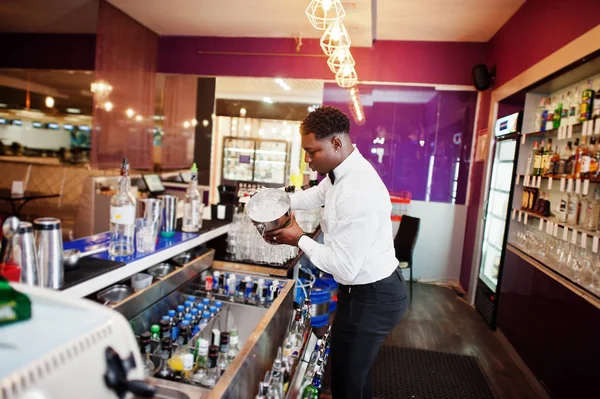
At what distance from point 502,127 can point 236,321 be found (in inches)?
147

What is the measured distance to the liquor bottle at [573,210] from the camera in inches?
122

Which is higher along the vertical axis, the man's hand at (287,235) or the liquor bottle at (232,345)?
the man's hand at (287,235)

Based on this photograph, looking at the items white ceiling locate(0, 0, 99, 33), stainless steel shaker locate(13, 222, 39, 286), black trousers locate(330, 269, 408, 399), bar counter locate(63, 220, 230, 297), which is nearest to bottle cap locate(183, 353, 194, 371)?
bar counter locate(63, 220, 230, 297)

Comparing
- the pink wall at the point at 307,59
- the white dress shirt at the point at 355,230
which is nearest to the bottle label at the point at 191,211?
the white dress shirt at the point at 355,230

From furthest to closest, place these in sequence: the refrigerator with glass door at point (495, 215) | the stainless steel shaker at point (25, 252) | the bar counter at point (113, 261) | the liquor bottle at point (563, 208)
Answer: the refrigerator with glass door at point (495, 215)
the liquor bottle at point (563, 208)
the bar counter at point (113, 261)
the stainless steel shaker at point (25, 252)

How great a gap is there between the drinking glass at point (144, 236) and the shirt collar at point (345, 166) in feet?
3.04

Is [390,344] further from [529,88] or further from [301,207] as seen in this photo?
[529,88]

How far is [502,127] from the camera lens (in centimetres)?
436

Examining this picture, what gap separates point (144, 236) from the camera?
187 centimetres

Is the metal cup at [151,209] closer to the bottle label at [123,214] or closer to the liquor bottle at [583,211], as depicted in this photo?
the bottle label at [123,214]

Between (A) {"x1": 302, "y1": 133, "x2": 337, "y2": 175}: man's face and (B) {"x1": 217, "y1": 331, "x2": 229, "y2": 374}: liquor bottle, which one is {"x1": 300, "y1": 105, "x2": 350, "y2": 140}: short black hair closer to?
(A) {"x1": 302, "y1": 133, "x2": 337, "y2": 175}: man's face

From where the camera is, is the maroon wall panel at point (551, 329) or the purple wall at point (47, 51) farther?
the purple wall at point (47, 51)

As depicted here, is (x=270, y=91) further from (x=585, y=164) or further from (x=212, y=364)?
(x=212, y=364)

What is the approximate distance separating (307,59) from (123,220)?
14.9ft
